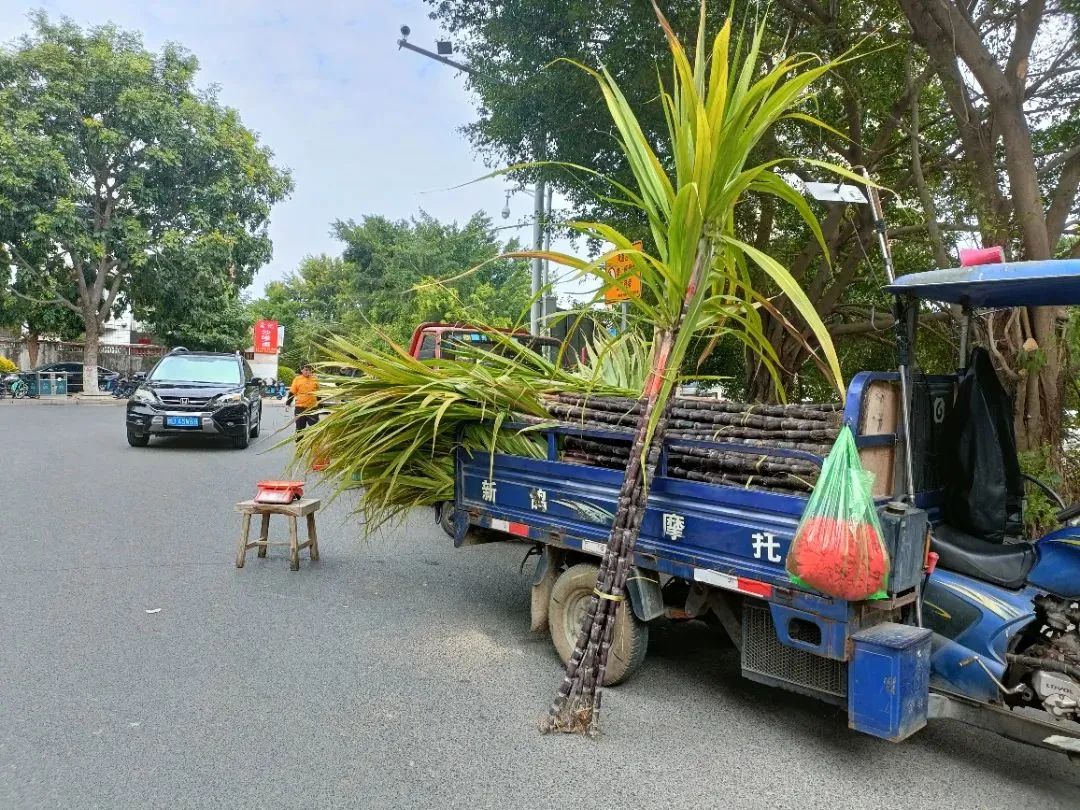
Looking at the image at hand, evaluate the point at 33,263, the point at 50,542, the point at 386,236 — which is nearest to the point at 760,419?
the point at 50,542

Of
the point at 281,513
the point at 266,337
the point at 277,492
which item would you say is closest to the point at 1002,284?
the point at 281,513

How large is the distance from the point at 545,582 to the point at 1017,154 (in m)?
5.11

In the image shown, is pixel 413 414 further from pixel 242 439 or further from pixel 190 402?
pixel 242 439

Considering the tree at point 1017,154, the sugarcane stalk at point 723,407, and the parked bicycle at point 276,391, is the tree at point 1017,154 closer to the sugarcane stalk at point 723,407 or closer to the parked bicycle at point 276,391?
the sugarcane stalk at point 723,407

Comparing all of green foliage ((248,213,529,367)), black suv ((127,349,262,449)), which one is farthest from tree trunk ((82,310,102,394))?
black suv ((127,349,262,449))

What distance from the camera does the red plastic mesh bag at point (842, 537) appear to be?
9.82ft

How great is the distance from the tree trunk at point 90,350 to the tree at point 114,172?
0.14ft

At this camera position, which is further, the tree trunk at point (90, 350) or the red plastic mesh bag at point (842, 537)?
the tree trunk at point (90, 350)

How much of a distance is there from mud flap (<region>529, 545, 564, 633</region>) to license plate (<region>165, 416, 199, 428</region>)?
988 centimetres

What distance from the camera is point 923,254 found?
10.3 metres

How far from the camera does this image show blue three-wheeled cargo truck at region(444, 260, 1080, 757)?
10.2ft

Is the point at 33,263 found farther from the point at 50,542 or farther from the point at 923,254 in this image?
the point at 923,254

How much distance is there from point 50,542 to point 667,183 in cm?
598

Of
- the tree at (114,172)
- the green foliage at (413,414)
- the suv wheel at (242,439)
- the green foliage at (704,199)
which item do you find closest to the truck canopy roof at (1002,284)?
the green foliage at (704,199)
